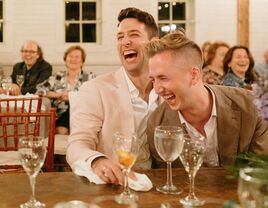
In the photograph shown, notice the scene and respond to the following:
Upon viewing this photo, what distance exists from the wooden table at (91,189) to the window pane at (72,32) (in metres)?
5.62

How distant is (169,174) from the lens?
170cm

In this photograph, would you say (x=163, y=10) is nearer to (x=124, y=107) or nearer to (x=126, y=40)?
(x=126, y=40)

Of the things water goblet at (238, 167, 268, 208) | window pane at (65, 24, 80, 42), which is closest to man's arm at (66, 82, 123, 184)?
water goblet at (238, 167, 268, 208)

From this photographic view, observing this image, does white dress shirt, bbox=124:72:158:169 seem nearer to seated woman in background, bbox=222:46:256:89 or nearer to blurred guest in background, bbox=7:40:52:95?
seated woman in background, bbox=222:46:256:89

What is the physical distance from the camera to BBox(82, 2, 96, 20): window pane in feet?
24.1

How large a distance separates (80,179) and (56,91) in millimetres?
3727

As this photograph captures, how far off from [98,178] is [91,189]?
9 centimetres

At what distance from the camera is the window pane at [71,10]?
725cm

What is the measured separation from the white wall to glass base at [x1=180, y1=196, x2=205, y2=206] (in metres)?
5.61

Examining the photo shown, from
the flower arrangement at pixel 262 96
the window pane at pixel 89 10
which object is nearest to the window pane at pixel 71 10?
the window pane at pixel 89 10

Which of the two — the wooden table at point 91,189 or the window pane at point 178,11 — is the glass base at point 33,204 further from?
the window pane at point 178,11

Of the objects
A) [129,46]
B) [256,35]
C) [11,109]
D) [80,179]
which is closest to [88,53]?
[256,35]

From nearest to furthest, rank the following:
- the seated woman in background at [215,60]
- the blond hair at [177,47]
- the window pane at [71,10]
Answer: the blond hair at [177,47] → the seated woman in background at [215,60] → the window pane at [71,10]

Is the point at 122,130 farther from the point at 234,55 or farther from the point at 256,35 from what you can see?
the point at 256,35
